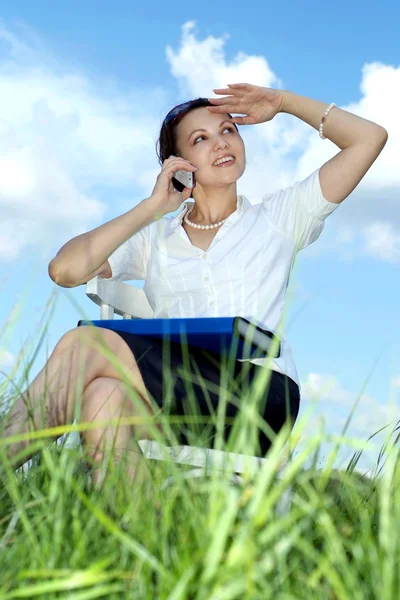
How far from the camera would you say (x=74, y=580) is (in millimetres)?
1193

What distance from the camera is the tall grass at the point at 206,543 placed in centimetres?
119

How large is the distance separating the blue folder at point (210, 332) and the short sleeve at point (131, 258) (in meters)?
0.86

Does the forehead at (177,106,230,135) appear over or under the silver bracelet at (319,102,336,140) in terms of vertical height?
over

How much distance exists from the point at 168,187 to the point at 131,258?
42 centimetres

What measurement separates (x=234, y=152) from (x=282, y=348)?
92cm

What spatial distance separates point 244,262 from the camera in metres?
3.20

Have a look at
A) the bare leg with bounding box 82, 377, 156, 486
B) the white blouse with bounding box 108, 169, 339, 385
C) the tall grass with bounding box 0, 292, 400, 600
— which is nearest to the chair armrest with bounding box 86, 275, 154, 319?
the white blouse with bounding box 108, 169, 339, 385

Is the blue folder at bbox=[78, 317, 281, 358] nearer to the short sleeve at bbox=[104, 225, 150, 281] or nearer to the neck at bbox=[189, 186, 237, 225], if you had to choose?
the short sleeve at bbox=[104, 225, 150, 281]

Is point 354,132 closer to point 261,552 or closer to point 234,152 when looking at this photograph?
point 234,152

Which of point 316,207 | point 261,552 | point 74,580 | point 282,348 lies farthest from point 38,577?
point 316,207

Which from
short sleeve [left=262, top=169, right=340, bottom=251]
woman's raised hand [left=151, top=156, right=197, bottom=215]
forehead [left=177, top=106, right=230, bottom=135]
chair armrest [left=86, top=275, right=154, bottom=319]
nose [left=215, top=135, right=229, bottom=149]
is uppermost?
forehead [left=177, top=106, right=230, bottom=135]

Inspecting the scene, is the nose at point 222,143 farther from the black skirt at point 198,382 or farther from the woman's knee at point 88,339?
the woman's knee at point 88,339

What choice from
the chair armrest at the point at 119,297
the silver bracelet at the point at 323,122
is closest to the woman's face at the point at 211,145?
the silver bracelet at the point at 323,122

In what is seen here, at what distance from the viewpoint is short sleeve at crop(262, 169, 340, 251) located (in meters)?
3.23
